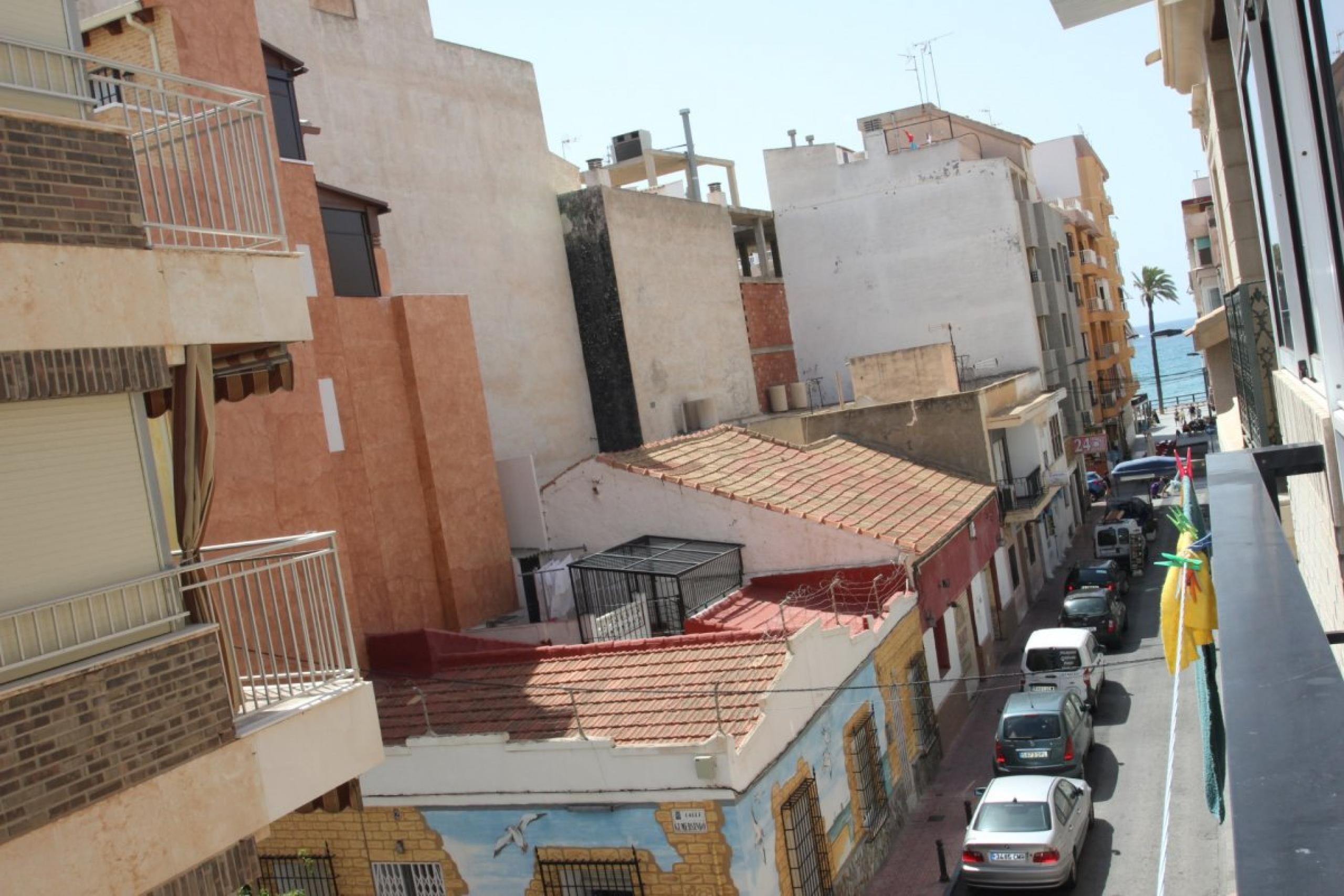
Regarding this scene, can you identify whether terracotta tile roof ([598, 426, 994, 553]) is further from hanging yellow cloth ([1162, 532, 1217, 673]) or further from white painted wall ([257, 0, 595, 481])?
hanging yellow cloth ([1162, 532, 1217, 673])

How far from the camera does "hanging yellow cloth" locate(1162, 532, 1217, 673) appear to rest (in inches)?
153

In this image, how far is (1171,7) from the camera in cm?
671

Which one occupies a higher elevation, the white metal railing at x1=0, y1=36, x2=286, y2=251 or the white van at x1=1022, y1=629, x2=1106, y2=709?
the white metal railing at x1=0, y1=36, x2=286, y2=251

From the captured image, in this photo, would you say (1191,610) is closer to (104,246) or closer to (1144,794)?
(104,246)

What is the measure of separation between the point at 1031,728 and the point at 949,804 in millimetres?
1840

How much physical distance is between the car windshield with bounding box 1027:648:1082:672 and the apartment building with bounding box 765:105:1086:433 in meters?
18.1

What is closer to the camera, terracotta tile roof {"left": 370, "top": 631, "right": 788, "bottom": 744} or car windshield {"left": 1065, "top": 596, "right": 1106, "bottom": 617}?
terracotta tile roof {"left": 370, "top": 631, "right": 788, "bottom": 744}

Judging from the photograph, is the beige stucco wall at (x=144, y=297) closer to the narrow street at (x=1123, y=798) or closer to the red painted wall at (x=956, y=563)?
the narrow street at (x=1123, y=798)

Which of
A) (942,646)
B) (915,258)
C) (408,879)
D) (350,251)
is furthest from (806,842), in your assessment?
(915,258)

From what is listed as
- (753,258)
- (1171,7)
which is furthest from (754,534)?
(753,258)

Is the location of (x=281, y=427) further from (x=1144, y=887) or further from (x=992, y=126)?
(x=992, y=126)

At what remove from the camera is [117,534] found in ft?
22.7

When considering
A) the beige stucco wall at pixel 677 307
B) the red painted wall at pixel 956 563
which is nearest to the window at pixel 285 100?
the red painted wall at pixel 956 563

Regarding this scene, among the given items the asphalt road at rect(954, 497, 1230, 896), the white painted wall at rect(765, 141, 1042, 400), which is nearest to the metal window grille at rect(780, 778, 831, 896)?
the asphalt road at rect(954, 497, 1230, 896)
